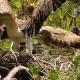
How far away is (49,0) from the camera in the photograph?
19.9 feet

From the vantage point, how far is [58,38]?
624 centimetres

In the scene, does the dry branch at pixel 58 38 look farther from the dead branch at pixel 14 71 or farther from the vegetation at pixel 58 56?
the dead branch at pixel 14 71

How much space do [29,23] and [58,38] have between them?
15.9 inches

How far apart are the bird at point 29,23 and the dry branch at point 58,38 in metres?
0.18

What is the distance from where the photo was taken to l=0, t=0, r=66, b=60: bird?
5878 millimetres

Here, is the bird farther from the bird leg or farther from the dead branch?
the dead branch

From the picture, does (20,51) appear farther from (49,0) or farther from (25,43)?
(49,0)

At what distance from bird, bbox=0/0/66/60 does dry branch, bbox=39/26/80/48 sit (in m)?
0.18

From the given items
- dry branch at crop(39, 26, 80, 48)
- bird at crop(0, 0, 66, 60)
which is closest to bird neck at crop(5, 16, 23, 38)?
bird at crop(0, 0, 66, 60)

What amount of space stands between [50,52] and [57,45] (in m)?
0.36

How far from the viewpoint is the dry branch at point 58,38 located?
20.4 ft

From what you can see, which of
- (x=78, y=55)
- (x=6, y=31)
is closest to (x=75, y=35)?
(x=78, y=55)

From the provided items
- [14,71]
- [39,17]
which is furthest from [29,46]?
[14,71]

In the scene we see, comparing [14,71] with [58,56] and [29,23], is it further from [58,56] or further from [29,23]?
[58,56]
